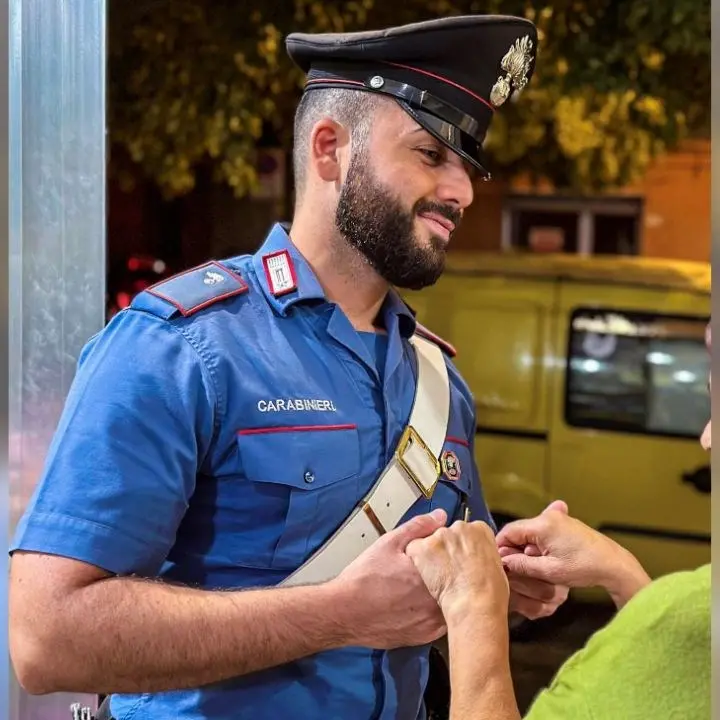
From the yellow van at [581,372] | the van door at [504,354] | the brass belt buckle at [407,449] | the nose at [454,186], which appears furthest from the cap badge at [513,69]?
the van door at [504,354]

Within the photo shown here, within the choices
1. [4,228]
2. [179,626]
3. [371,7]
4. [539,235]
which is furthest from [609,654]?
[539,235]

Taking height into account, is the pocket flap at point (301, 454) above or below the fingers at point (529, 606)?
above

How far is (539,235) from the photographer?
6352 millimetres

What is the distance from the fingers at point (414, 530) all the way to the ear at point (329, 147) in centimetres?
43

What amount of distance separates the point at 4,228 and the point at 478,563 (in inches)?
28.6

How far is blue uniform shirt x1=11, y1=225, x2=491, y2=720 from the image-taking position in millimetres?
1280

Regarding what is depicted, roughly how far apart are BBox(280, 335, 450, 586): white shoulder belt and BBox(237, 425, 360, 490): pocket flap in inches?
2.1

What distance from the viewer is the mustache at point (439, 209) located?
1448 mm

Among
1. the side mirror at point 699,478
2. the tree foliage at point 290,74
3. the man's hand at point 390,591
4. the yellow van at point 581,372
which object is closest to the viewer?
the man's hand at point 390,591

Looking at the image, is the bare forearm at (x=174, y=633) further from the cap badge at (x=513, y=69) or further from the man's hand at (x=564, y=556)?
the cap badge at (x=513, y=69)

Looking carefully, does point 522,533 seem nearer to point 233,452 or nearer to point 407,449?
point 407,449

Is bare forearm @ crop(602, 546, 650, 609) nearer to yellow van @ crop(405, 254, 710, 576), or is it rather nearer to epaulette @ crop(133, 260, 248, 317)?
epaulette @ crop(133, 260, 248, 317)

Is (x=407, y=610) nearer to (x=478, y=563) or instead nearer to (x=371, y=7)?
(x=478, y=563)

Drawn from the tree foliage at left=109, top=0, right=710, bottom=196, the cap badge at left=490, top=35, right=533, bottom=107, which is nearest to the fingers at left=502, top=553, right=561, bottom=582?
the cap badge at left=490, top=35, right=533, bottom=107
